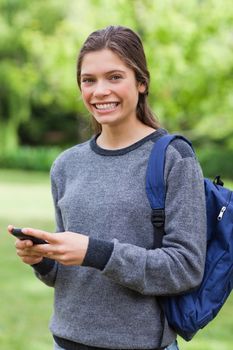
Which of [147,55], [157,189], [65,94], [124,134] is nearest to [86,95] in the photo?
[124,134]

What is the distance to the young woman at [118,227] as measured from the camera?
6.41 ft

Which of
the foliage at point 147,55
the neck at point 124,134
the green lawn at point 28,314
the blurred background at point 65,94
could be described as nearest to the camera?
the neck at point 124,134

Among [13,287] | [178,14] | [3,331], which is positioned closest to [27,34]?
[178,14]

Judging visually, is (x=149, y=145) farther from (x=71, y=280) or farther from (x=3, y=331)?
(x=3, y=331)

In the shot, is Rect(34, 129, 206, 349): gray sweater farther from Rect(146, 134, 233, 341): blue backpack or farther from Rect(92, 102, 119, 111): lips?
Rect(92, 102, 119, 111): lips

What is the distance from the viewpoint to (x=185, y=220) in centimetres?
198

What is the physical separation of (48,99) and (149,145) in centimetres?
2801

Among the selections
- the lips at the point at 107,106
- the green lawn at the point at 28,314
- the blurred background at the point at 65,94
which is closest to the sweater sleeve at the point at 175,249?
the lips at the point at 107,106

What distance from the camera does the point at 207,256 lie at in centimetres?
208

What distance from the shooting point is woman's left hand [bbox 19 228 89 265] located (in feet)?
6.08

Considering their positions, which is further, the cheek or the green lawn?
the green lawn

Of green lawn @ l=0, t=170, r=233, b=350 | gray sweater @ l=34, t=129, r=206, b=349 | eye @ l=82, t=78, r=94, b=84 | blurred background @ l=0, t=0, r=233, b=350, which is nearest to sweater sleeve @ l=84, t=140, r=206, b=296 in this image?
gray sweater @ l=34, t=129, r=206, b=349

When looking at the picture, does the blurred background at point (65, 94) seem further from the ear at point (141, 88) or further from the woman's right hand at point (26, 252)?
the woman's right hand at point (26, 252)

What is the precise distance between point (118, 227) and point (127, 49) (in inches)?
20.4
